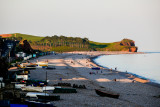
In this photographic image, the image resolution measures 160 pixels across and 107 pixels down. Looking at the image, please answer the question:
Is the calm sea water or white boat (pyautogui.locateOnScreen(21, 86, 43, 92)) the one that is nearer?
white boat (pyautogui.locateOnScreen(21, 86, 43, 92))

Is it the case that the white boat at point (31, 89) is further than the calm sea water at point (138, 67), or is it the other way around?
the calm sea water at point (138, 67)

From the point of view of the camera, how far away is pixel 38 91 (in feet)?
95.9

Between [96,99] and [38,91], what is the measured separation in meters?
8.29

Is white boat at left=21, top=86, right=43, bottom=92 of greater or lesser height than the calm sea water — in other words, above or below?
above

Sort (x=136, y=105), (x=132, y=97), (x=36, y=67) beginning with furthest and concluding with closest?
1. (x=36, y=67)
2. (x=132, y=97)
3. (x=136, y=105)

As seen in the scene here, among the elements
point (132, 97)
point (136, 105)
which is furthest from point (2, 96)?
point (132, 97)

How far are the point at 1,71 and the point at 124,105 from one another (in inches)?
774

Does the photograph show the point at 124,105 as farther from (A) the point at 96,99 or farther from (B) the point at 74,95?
(B) the point at 74,95

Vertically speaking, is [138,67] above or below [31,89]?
below

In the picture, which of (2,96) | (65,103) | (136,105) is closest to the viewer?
(2,96)

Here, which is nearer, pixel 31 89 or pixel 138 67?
pixel 31 89

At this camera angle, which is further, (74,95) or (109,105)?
(74,95)

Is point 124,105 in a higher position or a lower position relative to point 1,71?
lower

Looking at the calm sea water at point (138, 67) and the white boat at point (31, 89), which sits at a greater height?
the white boat at point (31, 89)
